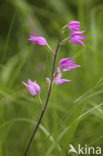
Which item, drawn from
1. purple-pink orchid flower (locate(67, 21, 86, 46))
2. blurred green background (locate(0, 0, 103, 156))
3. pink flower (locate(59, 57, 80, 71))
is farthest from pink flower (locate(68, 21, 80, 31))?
blurred green background (locate(0, 0, 103, 156))

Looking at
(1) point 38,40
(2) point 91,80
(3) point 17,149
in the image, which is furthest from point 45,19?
(1) point 38,40

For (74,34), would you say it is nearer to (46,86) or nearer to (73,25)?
(73,25)

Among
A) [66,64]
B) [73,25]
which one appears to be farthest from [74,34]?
[66,64]

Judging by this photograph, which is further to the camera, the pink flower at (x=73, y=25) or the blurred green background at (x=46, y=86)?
the blurred green background at (x=46, y=86)

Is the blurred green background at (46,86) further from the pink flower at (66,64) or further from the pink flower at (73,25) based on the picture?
the pink flower at (73,25)

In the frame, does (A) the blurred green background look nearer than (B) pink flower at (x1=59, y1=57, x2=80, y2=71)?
No

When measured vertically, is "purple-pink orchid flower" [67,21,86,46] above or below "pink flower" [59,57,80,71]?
above

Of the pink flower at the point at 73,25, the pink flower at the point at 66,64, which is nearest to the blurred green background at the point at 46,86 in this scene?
the pink flower at the point at 66,64

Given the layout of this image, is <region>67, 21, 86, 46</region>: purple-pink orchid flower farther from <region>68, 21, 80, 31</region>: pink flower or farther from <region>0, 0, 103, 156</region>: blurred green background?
<region>0, 0, 103, 156</region>: blurred green background
